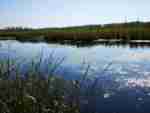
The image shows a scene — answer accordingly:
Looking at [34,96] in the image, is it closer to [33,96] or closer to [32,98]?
[33,96]

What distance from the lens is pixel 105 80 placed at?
895 cm

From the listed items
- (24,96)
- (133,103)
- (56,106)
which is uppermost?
(24,96)

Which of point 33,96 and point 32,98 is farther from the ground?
point 32,98

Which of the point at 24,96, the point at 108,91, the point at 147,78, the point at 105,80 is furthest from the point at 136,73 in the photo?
the point at 24,96

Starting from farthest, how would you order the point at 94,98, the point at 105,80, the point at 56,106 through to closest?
the point at 105,80
the point at 94,98
the point at 56,106

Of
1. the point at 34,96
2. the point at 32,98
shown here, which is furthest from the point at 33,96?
the point at 32,98

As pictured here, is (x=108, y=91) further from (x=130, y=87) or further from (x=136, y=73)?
(x=136, y=73)

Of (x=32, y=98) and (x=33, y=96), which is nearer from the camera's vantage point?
(x=32, y=98)

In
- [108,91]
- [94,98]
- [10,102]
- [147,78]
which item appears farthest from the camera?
[147,78]

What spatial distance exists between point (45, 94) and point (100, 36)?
111 feet

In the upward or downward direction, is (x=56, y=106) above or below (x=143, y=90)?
above

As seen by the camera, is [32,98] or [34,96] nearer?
[32,98]

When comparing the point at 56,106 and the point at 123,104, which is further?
the point at 123,104

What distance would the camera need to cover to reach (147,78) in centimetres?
965
